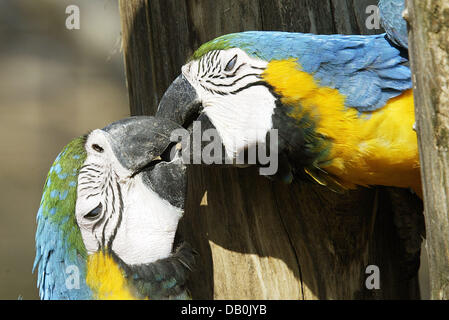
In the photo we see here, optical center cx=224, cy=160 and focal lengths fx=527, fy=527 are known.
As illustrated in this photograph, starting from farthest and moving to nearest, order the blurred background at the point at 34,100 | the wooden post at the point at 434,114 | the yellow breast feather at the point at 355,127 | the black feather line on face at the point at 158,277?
the blurred background at the point at 34,100
the black feather line on face at the point at 158,277
the yellow breast feather at the point at 355,127
the wooden post at the point at 434,114

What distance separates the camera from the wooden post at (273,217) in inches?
74.3

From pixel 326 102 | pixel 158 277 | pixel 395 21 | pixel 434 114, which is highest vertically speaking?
pixel 395 21

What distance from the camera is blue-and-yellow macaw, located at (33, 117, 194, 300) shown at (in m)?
1.64

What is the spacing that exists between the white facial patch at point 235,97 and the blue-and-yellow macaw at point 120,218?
0.16 metres

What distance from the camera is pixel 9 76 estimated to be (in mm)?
4445

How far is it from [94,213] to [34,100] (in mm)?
3153

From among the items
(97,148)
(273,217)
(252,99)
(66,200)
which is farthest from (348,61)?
(66,200)

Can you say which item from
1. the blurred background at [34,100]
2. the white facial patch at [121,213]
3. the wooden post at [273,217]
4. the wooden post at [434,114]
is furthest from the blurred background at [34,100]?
the wooden post at [434,114]

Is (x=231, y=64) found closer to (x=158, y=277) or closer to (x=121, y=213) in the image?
(x=121, y=213)

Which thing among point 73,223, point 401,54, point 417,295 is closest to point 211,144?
point 73,223

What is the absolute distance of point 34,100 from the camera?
4488mm

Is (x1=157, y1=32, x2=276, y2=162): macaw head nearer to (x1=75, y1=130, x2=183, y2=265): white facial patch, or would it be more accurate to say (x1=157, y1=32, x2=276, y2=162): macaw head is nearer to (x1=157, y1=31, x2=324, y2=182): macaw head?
(x1=157, y1=31, x2=324, y2=182): macaw head

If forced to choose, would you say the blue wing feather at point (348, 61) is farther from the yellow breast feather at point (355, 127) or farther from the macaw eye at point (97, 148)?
the macaw eye at point (97, 148)

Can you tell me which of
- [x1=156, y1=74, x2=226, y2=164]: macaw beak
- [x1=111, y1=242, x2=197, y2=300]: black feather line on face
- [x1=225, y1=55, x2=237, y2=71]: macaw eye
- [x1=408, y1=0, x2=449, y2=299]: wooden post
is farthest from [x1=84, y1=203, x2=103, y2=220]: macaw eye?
[x1=408, y1=0, x2=449, y2=299]: wooden post
